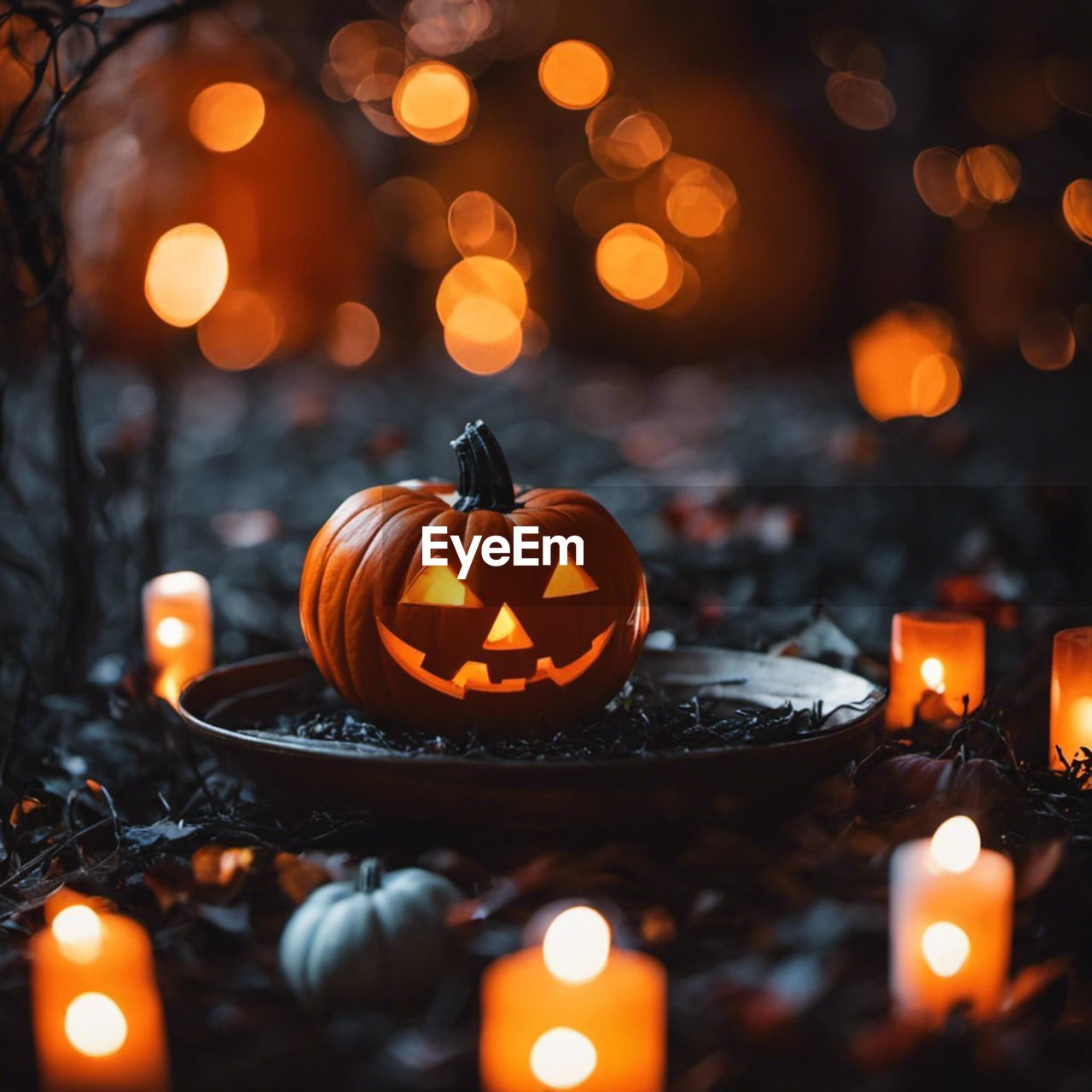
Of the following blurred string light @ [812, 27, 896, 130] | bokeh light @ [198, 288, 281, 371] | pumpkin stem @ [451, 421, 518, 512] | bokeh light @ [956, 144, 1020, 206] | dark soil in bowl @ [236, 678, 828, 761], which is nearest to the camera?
dark soil in bowl @ [236, 678, 828, 761]

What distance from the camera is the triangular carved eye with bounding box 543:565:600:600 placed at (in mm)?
1479

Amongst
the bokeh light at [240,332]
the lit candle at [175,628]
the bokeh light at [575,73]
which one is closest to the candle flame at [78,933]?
the lit candle at [175,628]

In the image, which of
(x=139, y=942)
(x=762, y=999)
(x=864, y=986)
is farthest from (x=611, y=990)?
(x=139, y=942)

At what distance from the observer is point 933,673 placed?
1802 millimetres

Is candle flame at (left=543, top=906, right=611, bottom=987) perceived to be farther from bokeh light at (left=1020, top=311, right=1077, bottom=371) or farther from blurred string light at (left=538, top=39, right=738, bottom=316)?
blurred string light at (left=538, top=39, right=738, bottom=316)

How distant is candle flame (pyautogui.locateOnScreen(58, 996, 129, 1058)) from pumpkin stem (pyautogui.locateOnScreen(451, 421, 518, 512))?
29.0 inches

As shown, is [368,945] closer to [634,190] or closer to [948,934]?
[948,934]

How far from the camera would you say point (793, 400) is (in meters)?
5.22

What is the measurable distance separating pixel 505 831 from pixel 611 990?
449mm

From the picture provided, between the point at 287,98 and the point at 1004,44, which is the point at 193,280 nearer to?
the point at 287,98

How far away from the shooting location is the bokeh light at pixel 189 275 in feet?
19.5

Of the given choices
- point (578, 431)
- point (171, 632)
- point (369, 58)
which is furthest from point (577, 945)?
point (369, 58)

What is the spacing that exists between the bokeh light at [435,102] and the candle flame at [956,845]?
253 inches

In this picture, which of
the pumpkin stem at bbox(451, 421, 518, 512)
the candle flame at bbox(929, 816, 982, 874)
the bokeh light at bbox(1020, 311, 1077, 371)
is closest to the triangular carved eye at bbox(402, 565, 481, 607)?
the pumpkin stem at bbox(451, 421, 518, 512)
